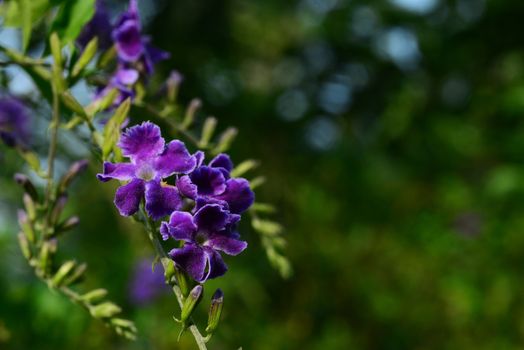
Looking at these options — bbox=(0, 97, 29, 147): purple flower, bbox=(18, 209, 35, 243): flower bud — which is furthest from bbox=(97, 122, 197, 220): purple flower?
bbox=(0, 97, 29, 147): purple flower

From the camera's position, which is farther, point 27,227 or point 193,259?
point 27,227

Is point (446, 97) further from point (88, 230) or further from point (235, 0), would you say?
point (88, 230)

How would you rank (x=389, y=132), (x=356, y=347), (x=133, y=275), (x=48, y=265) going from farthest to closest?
(x=389, y=132) → (x=356, y=347) → (x=133, y=275) → (x=48, y=265)

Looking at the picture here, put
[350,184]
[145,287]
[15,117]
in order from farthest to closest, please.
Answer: [350,184]
[145,287]
[15,117]

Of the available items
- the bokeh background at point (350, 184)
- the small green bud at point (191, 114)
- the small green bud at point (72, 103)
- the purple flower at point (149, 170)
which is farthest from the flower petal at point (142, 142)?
the bokeh background at point (350, 184)

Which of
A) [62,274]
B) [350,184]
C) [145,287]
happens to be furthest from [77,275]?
[350,184]

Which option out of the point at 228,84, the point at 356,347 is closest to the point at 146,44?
the point at 356,347

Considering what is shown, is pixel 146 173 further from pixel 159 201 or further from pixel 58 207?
pixel 58 207
